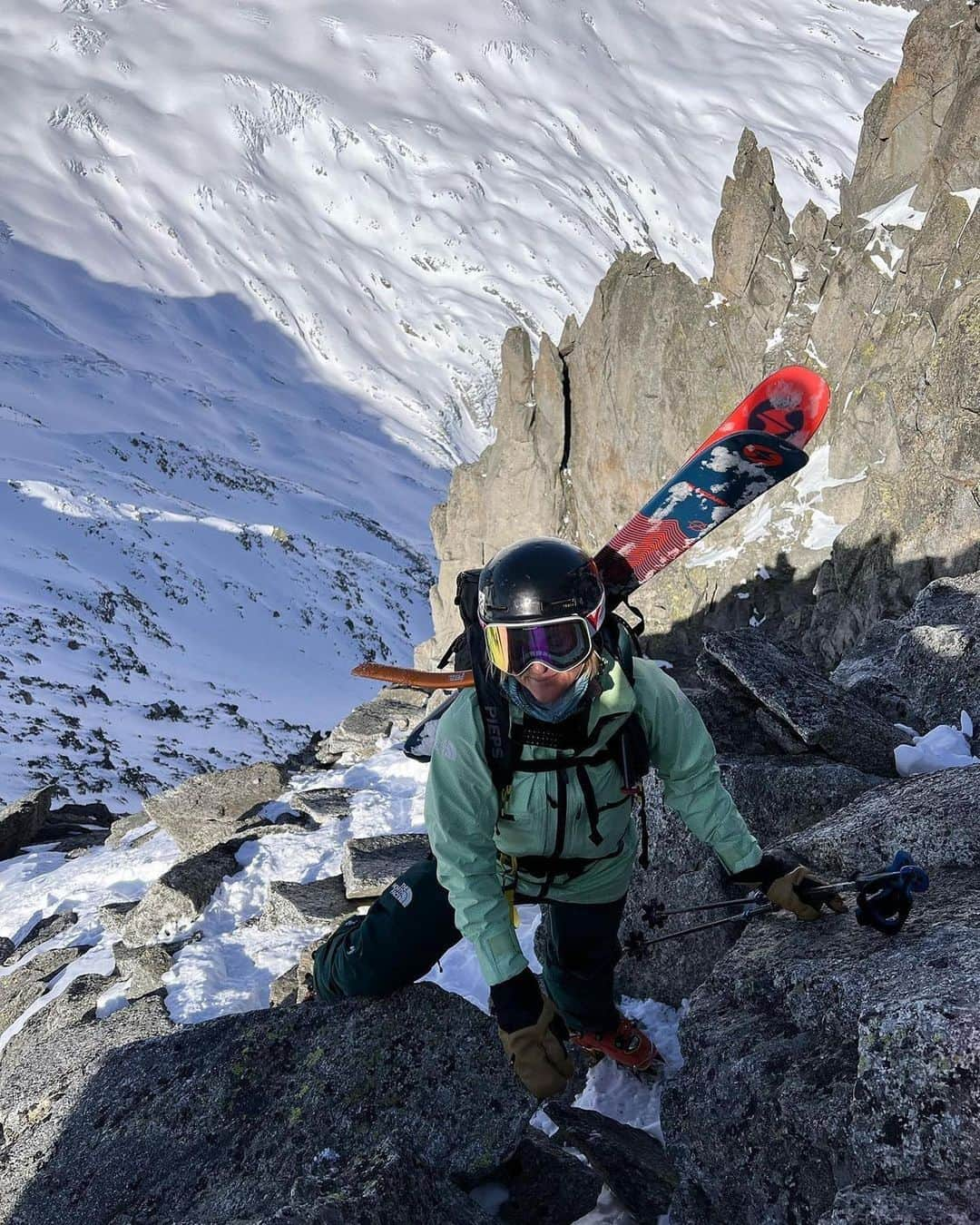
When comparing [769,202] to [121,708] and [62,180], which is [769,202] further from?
[62,180]

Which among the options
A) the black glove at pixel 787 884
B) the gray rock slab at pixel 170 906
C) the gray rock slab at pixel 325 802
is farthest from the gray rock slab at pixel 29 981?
the black glove at pixel 787 884

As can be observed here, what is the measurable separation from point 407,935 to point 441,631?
4049 centimetres

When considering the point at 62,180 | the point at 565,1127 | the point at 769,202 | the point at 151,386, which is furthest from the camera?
the point at 62,180

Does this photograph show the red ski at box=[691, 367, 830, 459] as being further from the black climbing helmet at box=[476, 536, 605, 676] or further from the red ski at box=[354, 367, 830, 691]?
the black climbing helmet at box=[476, 536, 605, 676]

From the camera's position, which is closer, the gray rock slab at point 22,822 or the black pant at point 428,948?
the black pant at point 428,948

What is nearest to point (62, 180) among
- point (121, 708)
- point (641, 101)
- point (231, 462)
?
point (231, 462)

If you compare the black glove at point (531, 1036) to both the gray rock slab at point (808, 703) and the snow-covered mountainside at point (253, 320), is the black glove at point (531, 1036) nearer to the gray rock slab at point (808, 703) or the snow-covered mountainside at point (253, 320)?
the gray rock slab at point (808, 703)

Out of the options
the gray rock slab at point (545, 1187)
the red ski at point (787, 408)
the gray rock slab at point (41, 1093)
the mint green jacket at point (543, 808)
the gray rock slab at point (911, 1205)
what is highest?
the red ski at point (787, 408)

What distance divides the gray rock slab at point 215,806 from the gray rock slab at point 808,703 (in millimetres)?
11758

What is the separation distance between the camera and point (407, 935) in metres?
5.02

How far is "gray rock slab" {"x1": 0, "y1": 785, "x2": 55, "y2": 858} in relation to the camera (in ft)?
69.4

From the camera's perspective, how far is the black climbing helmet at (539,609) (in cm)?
405

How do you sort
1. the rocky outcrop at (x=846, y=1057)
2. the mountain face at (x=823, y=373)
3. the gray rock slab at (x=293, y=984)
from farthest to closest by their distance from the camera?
1. the mountain face at (x=823, y=373)
2. the gray rock slab at (x=293, y=984)
3. the rocky outcrop at (x=846, y=1057)

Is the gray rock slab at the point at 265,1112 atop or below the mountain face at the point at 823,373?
below
